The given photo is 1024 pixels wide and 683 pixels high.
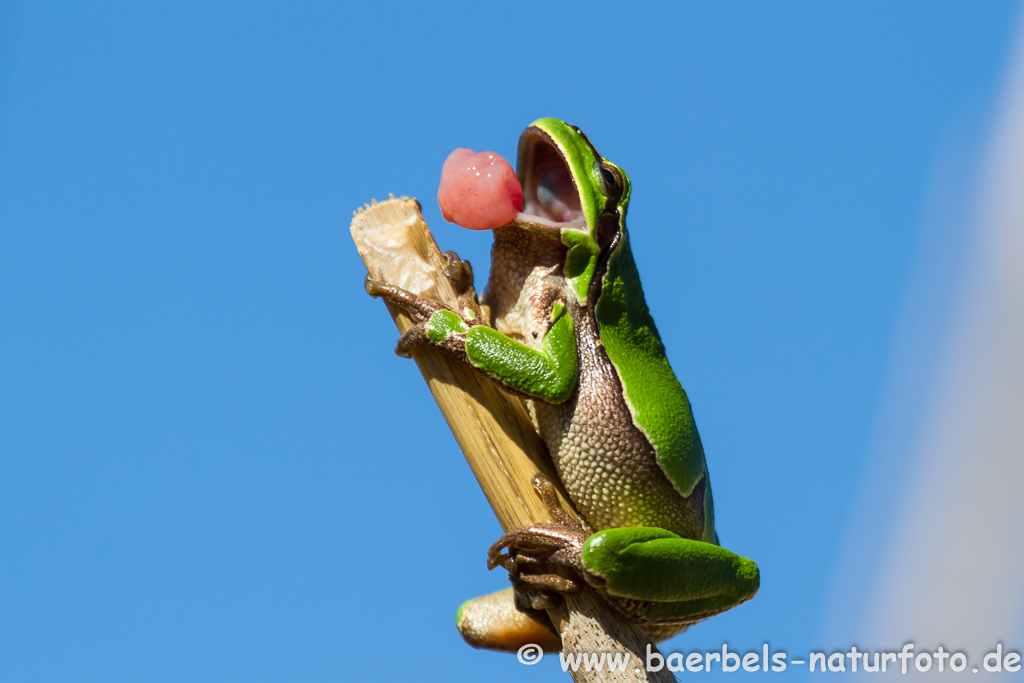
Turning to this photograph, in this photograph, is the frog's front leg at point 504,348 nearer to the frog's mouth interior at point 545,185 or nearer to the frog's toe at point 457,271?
the frog's toe at point 457,271

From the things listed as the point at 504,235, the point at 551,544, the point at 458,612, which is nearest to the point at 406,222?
the point at 504,235

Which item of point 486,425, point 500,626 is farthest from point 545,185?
point 500,626

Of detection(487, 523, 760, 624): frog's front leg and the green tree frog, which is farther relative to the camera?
the green tree frog

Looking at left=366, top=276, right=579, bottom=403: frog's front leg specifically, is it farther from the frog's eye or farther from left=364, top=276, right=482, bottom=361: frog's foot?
the frog's eye

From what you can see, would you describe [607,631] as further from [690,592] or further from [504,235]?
[504,235]

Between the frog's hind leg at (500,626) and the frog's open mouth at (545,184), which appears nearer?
the frog's open mouth at (545,184)

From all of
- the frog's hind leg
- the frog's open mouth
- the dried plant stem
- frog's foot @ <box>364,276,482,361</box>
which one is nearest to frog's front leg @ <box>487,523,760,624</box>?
the dried plant stem

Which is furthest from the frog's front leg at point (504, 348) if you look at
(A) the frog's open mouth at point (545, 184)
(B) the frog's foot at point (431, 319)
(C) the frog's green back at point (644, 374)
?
(A) the frog's open mouth at point (545, 184)
